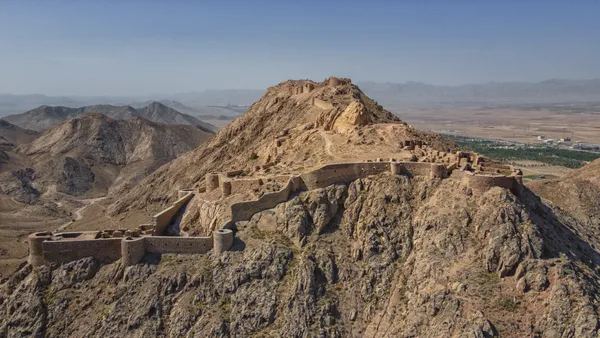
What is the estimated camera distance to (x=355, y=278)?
42281 millimetres

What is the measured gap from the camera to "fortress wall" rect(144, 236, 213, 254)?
44375 millimetres

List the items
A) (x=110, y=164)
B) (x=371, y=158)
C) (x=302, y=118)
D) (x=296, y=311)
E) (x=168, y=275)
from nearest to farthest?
(x=296, y=311)
(x=168, y=275)
(x=371, y=158)
(x=302, y=118)
(x=110, y=164)

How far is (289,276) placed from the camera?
42.3 metres

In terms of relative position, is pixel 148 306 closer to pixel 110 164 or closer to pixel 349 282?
pixel 349 282

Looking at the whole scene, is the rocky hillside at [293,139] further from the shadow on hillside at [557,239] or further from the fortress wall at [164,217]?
the shadow on hillside at [557,239]

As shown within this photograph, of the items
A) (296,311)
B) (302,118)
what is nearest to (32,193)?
(302,118)

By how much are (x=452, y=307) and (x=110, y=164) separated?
4976 inches

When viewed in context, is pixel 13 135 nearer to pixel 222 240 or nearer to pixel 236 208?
pixel 236 208

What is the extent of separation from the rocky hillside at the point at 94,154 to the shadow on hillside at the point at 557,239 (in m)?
98.8

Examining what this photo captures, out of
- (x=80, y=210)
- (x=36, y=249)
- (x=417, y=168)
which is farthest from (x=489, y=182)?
(x=80, y=210)

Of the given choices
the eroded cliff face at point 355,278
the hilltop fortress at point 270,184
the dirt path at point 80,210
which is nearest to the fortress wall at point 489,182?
Answer: the hilltop fortress at point 270,184

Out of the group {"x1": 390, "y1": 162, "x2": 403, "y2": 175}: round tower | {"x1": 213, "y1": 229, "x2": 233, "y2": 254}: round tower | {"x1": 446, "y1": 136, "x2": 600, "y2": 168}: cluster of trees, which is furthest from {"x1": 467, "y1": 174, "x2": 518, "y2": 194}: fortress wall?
{"x1": 446, "y1": 136, "x2": 600, "y2": 168}: cluster of trees

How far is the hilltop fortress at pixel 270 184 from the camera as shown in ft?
146

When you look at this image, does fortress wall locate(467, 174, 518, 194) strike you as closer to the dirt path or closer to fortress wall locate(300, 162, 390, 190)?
fortress wall locate(300, 162, 390, 190)
